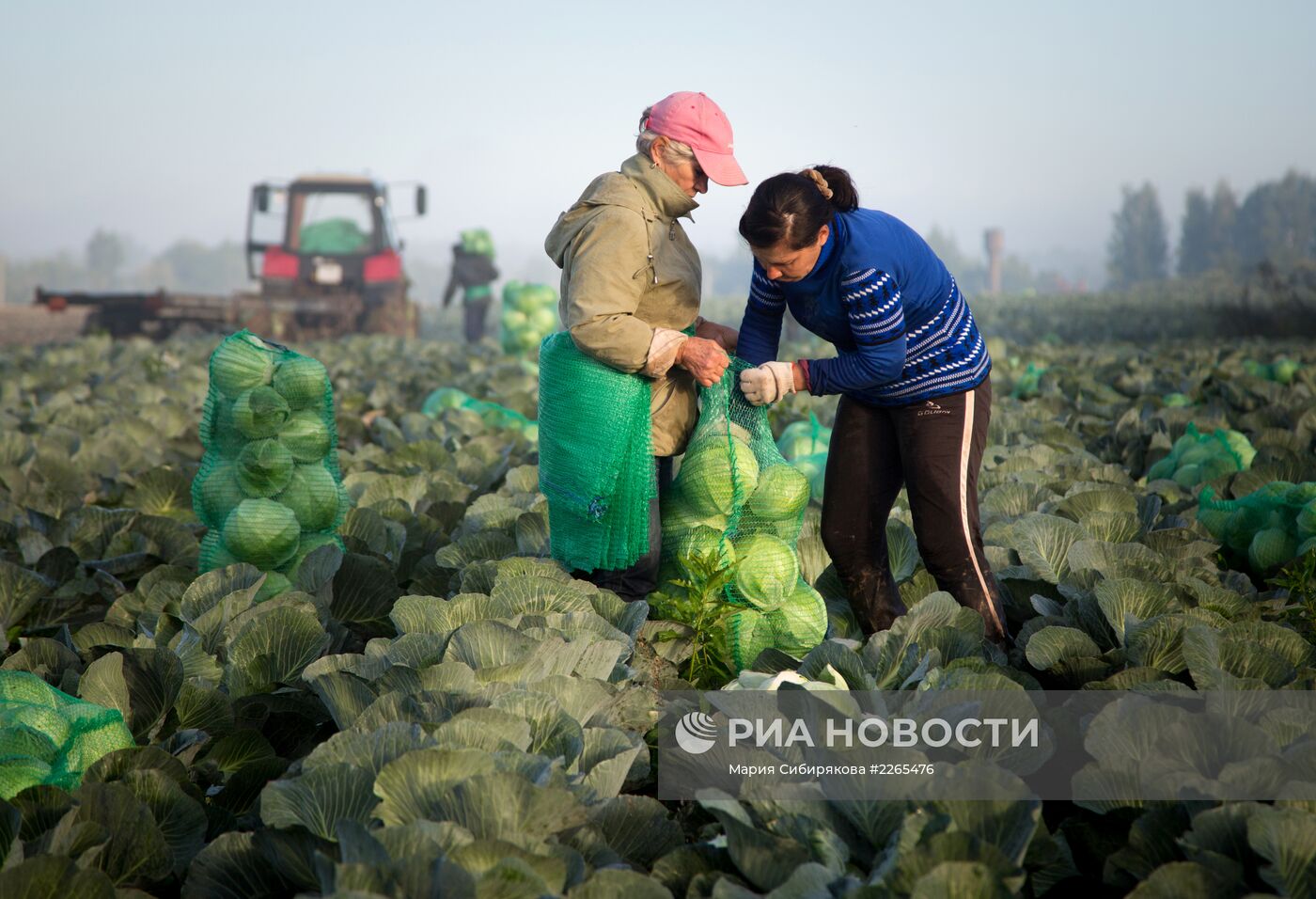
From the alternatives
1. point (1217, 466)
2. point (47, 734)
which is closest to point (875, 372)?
point (47, 734)

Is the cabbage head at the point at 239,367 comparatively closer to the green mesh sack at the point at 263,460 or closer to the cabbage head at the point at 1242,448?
the green mesh sack at the point at 263,460

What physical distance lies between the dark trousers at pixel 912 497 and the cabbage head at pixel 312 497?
62.4 inches

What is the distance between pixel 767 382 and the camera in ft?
9.21

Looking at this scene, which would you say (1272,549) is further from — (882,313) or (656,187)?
(656,187)

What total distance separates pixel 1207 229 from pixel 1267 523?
113m

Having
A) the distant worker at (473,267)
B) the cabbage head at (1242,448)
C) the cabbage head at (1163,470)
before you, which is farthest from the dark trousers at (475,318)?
the cabbage head at (1242,448)

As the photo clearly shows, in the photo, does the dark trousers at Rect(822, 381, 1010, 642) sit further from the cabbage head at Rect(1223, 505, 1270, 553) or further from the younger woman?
the cabbage head at Rect(1223, 505, 1270, 553)

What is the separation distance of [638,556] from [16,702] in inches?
57.1

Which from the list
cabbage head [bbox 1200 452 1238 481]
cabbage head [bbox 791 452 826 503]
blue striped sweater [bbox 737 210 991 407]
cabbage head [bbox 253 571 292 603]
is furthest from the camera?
cabbage head [bbox 1200 452 1238 481]

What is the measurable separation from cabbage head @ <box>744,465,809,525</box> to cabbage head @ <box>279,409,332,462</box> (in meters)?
1.41

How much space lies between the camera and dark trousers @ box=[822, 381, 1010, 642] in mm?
2922

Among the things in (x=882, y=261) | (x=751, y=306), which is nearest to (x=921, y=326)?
(x=882, y=261)

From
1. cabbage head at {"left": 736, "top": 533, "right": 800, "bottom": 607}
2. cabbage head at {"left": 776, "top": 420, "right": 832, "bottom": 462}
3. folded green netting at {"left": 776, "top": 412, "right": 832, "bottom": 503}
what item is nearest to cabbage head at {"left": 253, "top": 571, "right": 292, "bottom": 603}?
cabbage head at {"left": 736, "top": 533, "right": 800, "bottom": 607}

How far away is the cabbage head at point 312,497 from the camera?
3463 mm
